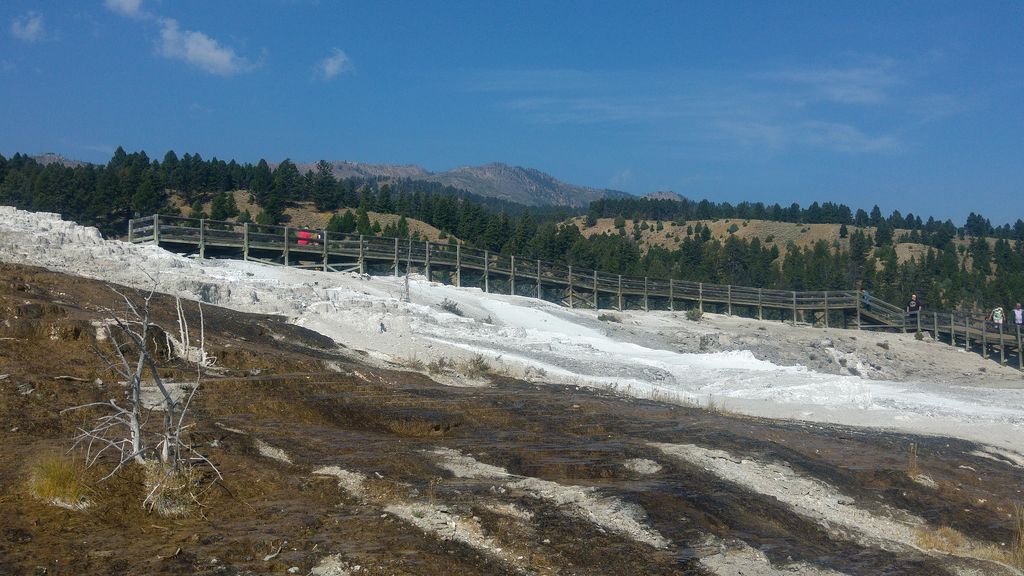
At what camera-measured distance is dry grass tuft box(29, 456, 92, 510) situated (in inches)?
323

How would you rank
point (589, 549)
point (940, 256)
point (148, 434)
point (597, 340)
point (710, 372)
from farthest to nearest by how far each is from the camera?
point (940, 256) → point (597, 340) → point (710, 372) → point (148, 434) → point (589, 549)

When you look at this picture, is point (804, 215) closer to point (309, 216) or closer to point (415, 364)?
point (309, 216)

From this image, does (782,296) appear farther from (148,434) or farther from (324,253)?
(148,434)

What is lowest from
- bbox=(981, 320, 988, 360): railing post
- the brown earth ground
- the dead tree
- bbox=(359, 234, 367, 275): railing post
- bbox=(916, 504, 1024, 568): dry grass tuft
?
bbox=(981, 320, 988, 360): railing post

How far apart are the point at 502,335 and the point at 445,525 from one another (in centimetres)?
1942

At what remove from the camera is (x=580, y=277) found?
155 feet

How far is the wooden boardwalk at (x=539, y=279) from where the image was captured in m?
34.9

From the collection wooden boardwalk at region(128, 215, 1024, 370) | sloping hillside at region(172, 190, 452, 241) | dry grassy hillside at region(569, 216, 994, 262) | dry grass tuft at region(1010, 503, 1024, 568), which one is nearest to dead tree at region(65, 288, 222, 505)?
dry grass tuft at region(1010, 503, 1024, 568)

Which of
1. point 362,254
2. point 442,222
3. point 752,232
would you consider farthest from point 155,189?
point 752,232

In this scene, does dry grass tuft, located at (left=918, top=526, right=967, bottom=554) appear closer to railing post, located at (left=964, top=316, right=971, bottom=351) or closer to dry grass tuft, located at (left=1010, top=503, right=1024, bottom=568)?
dry grass tuft, located at (left=1010, top=503, right=1024, bottom=568)

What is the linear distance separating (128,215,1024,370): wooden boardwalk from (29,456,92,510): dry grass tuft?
25494 mm

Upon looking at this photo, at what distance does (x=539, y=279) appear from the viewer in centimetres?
4444

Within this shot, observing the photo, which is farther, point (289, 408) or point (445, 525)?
point (289, 408)

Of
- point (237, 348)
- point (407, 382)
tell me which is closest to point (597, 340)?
point (407, 382)
